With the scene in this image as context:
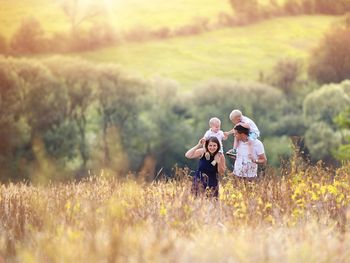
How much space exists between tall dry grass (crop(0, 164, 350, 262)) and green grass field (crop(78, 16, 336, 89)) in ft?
202

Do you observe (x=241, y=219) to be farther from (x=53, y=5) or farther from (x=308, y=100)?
(x=53, y=5)

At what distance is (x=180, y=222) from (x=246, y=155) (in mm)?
3625

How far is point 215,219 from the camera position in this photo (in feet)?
30.6

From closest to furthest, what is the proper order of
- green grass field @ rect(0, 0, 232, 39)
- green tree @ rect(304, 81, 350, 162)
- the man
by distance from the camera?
the man
green tree @ rect(304, 81, 350, 162)
green grass field @ rect(0, 0, 232, 39)

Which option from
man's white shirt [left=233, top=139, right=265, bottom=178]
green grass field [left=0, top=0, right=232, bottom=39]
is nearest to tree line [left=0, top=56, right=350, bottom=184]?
green grass field [left=0, top=0, right=232, bottom=39]

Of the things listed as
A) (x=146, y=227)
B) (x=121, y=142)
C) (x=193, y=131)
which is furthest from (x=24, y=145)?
(x=146, y=227)

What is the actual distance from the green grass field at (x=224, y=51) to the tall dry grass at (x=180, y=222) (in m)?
61.6

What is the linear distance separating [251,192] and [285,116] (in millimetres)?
48982

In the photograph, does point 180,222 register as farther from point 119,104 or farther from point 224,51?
point 224,51

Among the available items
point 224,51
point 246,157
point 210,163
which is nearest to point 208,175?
point 210,163

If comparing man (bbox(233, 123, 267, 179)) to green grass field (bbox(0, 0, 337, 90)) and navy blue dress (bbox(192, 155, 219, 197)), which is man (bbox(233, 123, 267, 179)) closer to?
navy blue dress (bbox(192, 155, 219, 197))

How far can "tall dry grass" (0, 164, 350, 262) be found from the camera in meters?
7.07

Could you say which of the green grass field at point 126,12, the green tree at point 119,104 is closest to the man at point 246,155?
the green tree at point 119,104

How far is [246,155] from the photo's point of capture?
1229 centimetres
